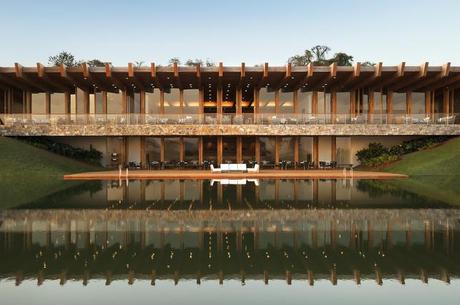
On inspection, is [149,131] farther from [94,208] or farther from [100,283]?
[100,283]

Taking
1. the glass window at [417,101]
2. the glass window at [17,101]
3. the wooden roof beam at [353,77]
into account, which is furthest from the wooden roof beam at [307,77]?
the glass window at [17,101]

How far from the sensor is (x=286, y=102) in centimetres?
3688

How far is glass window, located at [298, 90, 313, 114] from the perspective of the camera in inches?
1459

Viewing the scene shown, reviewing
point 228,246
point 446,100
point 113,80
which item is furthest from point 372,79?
point 228,246

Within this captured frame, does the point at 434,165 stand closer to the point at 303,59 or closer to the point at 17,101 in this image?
the point at 303,59

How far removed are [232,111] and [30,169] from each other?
659 inches

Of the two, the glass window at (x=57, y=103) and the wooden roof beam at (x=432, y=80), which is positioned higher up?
the wooden roof beam at (x=432, y=80)

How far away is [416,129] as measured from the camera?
32438 millimetres

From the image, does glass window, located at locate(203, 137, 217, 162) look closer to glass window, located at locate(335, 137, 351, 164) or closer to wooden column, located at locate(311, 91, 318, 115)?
wooden column, located at locate(311, 91, 318, 115)

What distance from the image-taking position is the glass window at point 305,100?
37062 mm

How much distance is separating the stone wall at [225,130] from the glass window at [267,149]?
179 inches

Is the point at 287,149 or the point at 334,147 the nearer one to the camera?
the point at 334,147

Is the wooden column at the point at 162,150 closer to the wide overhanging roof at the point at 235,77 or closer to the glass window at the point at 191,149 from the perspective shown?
Result: the glass window at the point at 191,149

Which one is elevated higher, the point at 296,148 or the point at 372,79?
the point at 372,79
